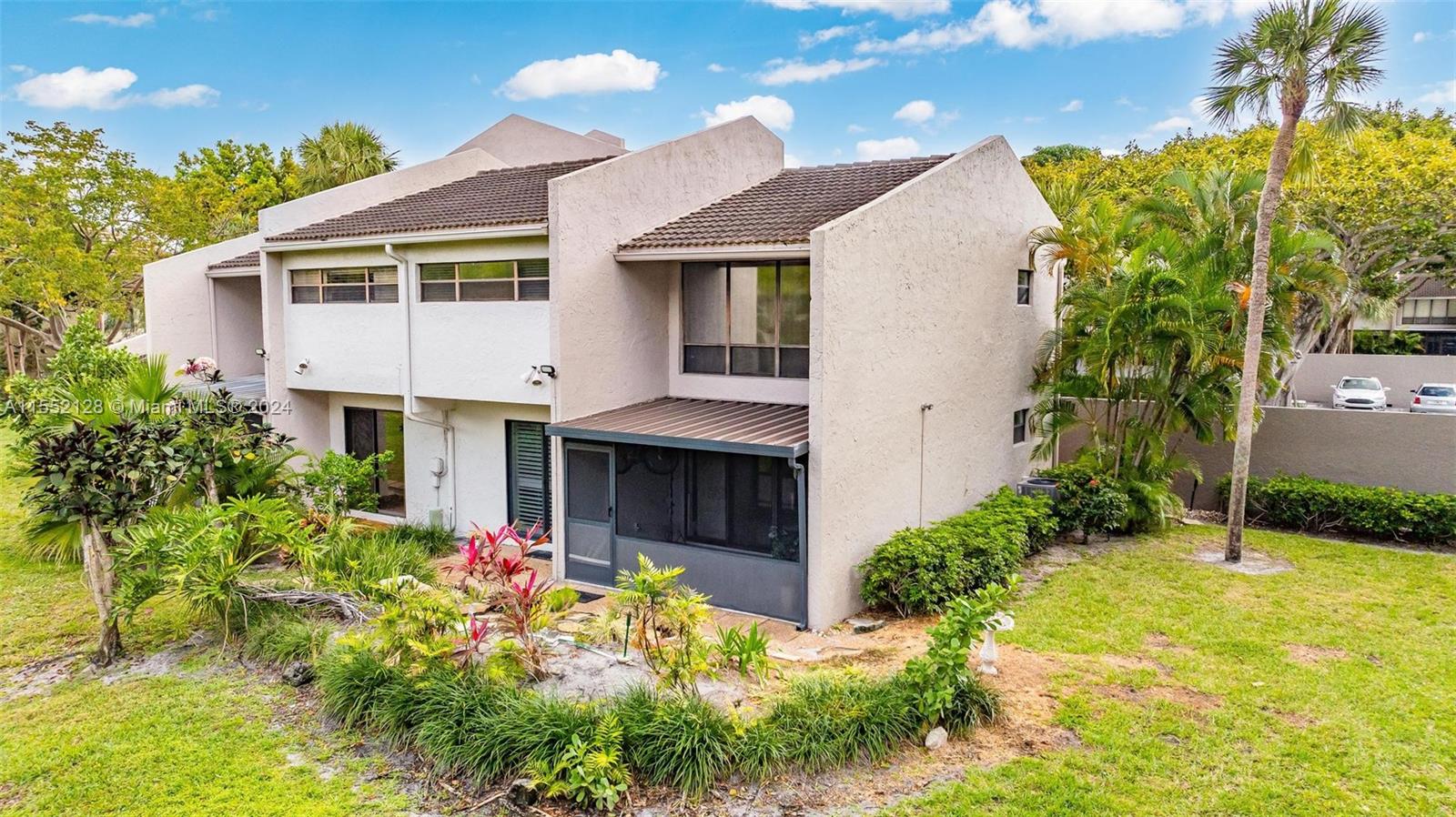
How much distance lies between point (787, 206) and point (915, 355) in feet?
11.6

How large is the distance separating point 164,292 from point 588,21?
14445mm

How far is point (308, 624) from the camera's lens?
409 inches

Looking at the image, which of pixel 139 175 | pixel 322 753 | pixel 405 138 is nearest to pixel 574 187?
pixel 322 753

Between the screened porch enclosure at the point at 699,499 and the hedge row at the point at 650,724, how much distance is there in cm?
360

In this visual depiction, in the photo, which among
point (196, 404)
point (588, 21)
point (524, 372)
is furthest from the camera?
point (588, 21)

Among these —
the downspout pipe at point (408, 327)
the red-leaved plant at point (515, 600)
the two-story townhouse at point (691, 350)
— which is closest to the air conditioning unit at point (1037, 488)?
the two-story townhouse at point (691, 350)

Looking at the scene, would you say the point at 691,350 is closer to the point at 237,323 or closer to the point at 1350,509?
the point at 1350,509

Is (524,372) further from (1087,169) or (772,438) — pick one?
(1087,169)

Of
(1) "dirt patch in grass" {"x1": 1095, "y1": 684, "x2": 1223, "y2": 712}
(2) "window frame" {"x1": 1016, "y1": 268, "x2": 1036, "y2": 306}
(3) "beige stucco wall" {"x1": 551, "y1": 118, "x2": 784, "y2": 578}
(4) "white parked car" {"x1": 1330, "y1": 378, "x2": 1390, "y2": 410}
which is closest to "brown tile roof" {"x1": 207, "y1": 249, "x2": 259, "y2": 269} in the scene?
(3) "beige stucco wall" {"x1": 551, "y1": 118, "x2": 784, "y2": 578}

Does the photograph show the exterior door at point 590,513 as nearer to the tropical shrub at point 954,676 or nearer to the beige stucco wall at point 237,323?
the tropical shrub at point 954,676

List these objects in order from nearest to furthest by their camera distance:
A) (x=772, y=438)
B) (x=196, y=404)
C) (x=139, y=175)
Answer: (x=772, y=438) → (x=196, y=404) → (x=139, y=175)

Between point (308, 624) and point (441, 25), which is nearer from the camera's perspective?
point (308, 624)

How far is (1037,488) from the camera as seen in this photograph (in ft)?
55.8

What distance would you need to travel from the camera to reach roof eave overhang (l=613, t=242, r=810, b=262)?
12.4 metres
